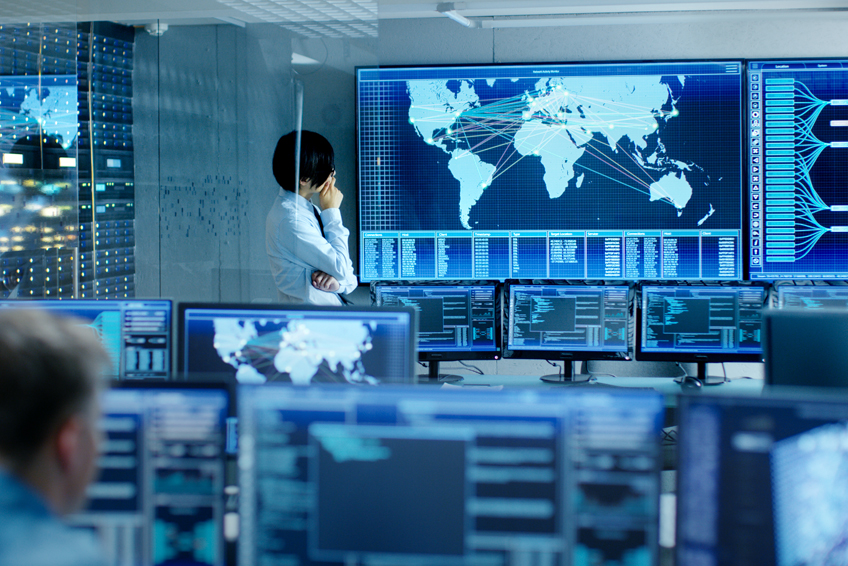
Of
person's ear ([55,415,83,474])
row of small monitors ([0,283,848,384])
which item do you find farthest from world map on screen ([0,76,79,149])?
person's ear ([55,415,83,474])

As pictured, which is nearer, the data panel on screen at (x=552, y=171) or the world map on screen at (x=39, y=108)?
the world map on screen at (x=39, y=108)

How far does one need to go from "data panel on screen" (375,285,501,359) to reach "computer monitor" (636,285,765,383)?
634 millimetres

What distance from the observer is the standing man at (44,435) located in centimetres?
63

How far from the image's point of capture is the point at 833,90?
363 cm

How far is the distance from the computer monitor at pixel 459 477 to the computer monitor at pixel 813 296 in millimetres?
2325

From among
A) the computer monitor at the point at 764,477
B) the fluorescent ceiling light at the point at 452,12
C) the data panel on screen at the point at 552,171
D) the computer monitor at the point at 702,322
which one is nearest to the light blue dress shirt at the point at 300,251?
the data panel on screen at the point at 552,171

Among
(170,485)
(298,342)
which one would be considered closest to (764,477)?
(170,485)

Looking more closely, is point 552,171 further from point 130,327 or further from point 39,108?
point 130,327

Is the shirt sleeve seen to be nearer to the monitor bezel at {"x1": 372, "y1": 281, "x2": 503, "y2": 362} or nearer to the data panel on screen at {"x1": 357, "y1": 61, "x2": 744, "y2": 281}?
the monitor bezel at {"x1": 372, "y1": 281, "x2": 503, "y2": 362}

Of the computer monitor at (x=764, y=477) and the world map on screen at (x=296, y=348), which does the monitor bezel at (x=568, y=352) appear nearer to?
the world map on screen at (x=296, y=348)

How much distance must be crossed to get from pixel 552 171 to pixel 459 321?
1310mm

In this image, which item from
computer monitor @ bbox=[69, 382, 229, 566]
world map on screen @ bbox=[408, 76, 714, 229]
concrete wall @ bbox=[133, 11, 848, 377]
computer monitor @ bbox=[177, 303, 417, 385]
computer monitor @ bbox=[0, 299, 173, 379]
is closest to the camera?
computer monitor @ bbox=[69, 382, 229, 566]

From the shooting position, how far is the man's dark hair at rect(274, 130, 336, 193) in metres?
2.73

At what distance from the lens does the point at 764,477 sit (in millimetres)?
854
